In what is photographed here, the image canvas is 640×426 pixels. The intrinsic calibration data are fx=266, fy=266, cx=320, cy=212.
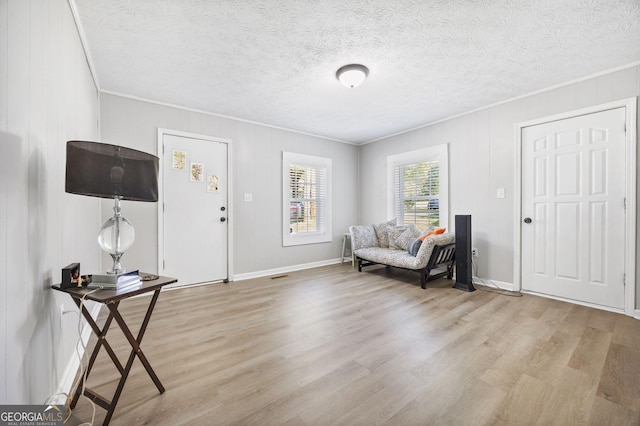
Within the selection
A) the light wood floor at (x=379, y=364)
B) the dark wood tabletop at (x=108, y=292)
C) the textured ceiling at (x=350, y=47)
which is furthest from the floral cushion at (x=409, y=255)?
the dark wood tabletop at (x=108, y=292)

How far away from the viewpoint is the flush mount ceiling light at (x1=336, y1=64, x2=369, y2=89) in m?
2.53

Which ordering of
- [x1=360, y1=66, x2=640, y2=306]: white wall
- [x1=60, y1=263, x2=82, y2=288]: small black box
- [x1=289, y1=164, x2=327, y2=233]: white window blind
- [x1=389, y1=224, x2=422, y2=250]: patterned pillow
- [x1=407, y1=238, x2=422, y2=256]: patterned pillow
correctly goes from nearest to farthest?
[x1=60, y1=263, x2=82, y2=288]: small black box, [x1=360, y1=66, x2=640, y2=306]: white wall, [x1=407, y1=238, x2=422, y2=256]: patterned pillow, [x1=389, y1=224, x2=422, y2=250]: patterned pillow, [x1=289, y1=164, x2=327, y2=233]: white window blind

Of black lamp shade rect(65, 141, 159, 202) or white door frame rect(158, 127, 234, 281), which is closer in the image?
black lamp shade rect(65, 141, 159, 202)

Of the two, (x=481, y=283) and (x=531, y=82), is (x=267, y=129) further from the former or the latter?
(x=481, y=283)

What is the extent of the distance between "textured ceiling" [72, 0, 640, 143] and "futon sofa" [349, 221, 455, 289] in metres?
1.92

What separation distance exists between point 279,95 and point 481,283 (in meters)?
3.69

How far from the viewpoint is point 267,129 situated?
4.39 metres

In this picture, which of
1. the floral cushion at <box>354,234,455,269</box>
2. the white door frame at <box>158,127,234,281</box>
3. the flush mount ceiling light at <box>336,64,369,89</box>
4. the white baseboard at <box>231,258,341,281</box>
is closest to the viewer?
the flush mount ceiling light at <box>336,64,369,89</box>

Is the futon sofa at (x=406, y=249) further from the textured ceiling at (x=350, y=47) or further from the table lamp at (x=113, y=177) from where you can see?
the table lamp at (x=113, y=177)

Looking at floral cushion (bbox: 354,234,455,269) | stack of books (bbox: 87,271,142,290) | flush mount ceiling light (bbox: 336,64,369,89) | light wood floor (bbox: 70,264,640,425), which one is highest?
flush mount ceiling light (bbox: 336,64,369,89)

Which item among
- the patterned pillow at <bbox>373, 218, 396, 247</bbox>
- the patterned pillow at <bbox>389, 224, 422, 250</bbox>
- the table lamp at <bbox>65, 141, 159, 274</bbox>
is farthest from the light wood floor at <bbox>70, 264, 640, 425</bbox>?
the patterned pillow at <bbox>373, 218, 396, 247</bbox>

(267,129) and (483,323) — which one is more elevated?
(267,129)

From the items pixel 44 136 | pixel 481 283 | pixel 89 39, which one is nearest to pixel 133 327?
pixel 44 136

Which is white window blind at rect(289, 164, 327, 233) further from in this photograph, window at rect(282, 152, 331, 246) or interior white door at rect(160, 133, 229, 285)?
interior white door at rect(160, 133, 229, 285)
